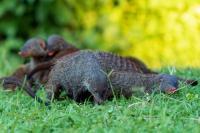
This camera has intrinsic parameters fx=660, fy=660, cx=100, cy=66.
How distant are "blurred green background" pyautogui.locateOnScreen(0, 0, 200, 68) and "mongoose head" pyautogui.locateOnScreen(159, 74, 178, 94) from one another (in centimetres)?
456

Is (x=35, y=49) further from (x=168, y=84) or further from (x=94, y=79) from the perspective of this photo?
(x=168, y=84)

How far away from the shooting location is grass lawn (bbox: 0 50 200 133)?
3.35 metres

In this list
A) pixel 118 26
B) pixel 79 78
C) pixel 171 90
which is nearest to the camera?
pixel 171 90

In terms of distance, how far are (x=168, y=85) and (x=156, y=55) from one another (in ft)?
17.1

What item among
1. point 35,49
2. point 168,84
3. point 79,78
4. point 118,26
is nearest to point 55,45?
point 35,49

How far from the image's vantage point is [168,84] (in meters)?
4.02

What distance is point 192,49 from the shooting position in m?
9.21

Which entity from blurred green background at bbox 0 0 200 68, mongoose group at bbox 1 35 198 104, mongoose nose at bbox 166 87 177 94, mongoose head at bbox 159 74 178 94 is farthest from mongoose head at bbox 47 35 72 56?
blurred green background at bbox 0 0 200 68

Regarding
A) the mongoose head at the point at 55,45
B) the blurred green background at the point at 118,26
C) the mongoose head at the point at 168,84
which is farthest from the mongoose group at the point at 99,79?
the blurred green background at the point at 118,26

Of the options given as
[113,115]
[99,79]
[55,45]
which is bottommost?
[113,115]

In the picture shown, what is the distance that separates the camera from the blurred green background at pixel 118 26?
8.69m

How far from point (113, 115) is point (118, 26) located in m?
5.43

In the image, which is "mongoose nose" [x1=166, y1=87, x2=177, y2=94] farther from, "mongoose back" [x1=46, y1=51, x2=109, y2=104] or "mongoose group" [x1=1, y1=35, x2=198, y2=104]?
"mongoose back" [x1=46, y1=51, x2=109, y2=104]

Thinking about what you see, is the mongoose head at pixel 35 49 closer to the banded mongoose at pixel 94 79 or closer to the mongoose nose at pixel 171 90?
the banded mongoose at pixel 94 79
